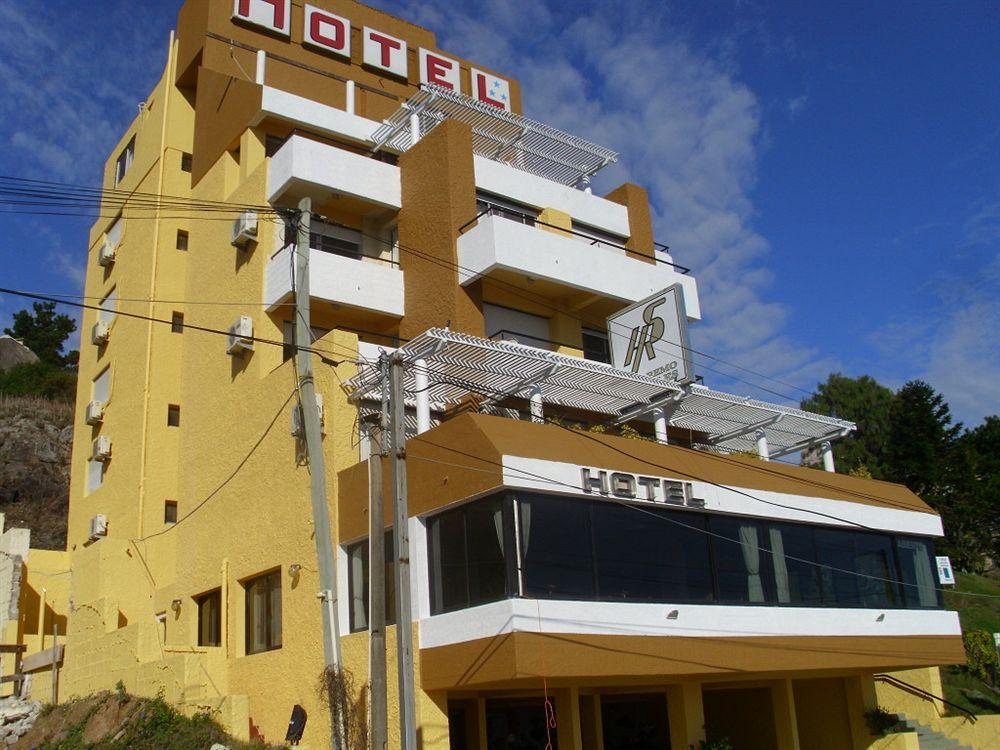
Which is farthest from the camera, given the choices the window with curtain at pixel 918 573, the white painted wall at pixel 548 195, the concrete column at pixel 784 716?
the white painted wall at pixel 548 195

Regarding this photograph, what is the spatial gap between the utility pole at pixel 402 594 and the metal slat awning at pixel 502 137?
13827 millimetres

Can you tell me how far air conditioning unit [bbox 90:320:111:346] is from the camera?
32531 millimetres

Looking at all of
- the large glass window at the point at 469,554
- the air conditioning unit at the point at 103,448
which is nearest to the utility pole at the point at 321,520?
the large glass window at the point at 469,554

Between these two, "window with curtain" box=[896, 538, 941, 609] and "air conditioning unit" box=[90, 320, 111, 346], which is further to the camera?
"air conditioning unit" box=[90, 320, 111, 346]

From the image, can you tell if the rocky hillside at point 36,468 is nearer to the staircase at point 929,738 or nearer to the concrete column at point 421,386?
the concrete column at point 421,386

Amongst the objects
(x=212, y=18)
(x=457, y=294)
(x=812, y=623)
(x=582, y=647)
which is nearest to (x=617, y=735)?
(x=812, y=623)

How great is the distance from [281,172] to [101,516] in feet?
37.8

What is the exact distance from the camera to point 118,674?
22.2 metres

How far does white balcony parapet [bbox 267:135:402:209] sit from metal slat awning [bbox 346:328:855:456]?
18.8 feet

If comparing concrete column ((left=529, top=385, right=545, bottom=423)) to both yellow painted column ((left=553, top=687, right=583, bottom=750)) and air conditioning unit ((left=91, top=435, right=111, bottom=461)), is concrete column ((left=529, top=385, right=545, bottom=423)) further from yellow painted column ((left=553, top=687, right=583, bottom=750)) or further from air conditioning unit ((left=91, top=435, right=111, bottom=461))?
air conditioning unit ((left=91, top=435, right=111, bottom=461))

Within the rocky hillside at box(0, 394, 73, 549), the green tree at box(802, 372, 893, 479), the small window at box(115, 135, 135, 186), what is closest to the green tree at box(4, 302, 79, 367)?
the rocky hillside at box(0, 394, 73, 549)

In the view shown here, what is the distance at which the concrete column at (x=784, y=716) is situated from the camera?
23.4 meters

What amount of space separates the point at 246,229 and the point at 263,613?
9.59 meters

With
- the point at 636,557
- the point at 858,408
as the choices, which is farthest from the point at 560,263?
the point at 858,408
